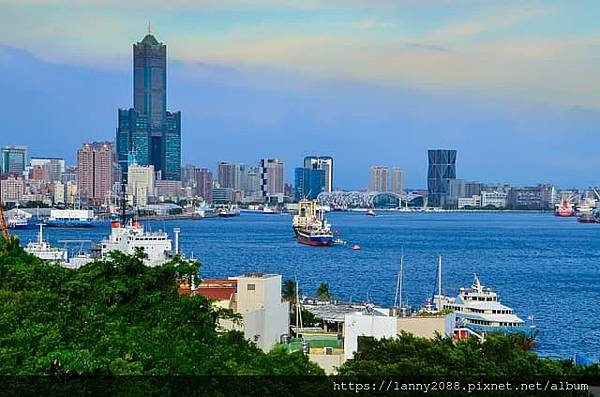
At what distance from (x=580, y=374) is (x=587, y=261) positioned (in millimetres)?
Result: 22937

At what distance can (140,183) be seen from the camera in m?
67.9

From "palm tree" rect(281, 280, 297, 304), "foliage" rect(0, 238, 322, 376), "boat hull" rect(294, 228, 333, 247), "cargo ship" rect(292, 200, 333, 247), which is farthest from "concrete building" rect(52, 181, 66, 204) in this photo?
"foliage" rect(0, 238, 322, 376)

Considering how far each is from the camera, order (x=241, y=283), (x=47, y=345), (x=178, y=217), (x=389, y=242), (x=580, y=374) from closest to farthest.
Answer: (x=47, y=345), (x=580, y=374), (x=241, y=283), (x=389, y=242), (x=178, y=217)

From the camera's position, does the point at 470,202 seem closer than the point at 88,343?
No

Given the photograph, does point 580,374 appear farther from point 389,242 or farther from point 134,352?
point 389,242

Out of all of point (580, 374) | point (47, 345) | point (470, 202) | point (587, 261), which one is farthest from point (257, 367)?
point (470, 202)

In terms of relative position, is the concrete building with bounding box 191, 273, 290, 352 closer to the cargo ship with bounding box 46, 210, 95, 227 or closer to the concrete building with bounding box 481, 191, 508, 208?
the cargo ship with bounding box 46, 210, 95, 227

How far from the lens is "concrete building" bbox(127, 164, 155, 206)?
6469cm

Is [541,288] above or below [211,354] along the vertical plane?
below

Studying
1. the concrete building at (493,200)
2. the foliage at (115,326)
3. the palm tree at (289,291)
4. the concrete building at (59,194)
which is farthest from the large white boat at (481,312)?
the concrete building at (493,200)

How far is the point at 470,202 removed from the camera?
79.9 meters

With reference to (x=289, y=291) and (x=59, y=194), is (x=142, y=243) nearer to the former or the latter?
(x=289, y=291)

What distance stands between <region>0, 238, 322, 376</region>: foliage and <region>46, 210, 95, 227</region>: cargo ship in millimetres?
38079

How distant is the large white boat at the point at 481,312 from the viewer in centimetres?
1312
